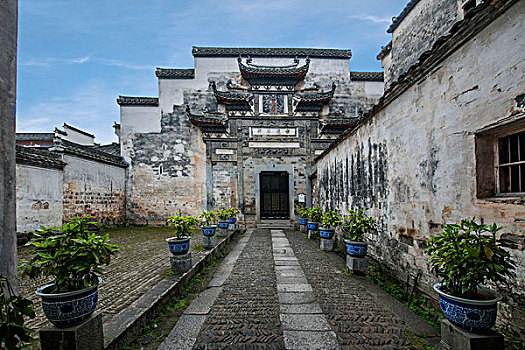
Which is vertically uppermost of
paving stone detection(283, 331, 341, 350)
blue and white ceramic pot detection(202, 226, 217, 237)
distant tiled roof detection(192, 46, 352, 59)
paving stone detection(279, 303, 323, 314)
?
distant tiled roof detection(192, 46, 352, 59)

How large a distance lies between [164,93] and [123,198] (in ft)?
20.3

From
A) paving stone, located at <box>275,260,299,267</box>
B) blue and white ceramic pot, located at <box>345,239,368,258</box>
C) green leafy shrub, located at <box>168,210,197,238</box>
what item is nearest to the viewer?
blue and white ceramic pot, located at <box>345,239,368,258</box>

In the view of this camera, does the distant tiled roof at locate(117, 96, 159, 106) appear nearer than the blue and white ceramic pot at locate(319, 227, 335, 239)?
No

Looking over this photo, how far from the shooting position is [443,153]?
10.5 ft

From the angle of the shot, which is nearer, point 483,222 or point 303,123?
point 483,222

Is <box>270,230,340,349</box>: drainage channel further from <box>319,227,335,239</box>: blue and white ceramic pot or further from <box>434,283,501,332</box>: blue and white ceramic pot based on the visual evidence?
<box>319,227,335,239</box>: blue and white ceramic pot

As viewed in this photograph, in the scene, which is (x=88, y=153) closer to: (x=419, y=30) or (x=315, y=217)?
(x=315, y=217)

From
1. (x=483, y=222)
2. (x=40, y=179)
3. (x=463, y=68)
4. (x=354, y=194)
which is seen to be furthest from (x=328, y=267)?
(x=40, y=179)

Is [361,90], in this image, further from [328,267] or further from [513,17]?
[513,17]

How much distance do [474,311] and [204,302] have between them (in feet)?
10.5

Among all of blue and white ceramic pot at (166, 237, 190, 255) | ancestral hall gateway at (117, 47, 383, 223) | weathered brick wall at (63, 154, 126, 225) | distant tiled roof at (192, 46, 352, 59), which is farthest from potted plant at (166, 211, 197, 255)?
distant tiled roof at (192, 46, 352, 59)

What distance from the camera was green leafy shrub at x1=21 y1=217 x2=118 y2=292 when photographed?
215 cm

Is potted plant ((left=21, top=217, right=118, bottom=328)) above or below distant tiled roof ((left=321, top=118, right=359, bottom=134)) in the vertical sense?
below

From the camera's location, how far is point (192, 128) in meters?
13.7
